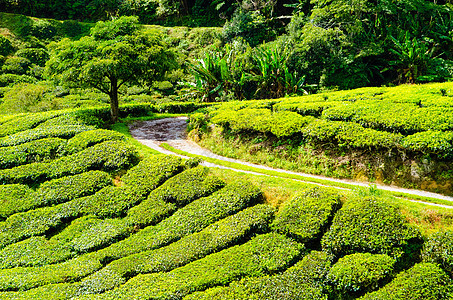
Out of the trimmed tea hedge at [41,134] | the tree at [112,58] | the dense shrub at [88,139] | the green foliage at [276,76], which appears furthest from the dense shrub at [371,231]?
the green foliage at [276,76]

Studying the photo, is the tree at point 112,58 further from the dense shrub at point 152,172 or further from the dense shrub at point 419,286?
the dense shrub at point 419,286

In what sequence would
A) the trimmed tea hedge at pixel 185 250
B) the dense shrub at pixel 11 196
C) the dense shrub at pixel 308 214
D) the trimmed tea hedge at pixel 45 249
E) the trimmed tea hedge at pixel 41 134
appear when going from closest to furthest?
the dense shrub at pixel 308 214
the trimmed tea hedge at pixel 185 250
the trimmed tea hedge at pixel 45 249
the dense shrub at pixel 11 196
the trimmed tea hedge at pixel 41 134

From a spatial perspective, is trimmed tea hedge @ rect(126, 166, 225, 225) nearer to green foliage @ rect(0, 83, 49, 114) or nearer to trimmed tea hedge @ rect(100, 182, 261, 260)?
trimmed tea hedge @ rect(100, 182, 261, 260)

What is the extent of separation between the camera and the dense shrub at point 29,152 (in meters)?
13.5

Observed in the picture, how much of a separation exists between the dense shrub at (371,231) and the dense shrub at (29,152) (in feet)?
38.0

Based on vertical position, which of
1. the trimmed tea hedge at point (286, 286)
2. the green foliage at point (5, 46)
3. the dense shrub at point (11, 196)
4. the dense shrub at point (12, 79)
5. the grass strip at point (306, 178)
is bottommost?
the trimmed tea hedge at point (286, 286)

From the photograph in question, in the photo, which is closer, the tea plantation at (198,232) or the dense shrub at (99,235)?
the tea plantation at (198,232)

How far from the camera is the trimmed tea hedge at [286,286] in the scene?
7.07 m

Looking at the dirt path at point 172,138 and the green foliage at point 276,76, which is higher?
the green foliage at point 276,76

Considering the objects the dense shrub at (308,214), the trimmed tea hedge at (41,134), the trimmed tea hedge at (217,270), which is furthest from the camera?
the trimmed tea hedge at (41,134)

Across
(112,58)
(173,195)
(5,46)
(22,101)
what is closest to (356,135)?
(173,195)

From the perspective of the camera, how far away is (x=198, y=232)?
29.7 ft

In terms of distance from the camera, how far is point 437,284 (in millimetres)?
6328

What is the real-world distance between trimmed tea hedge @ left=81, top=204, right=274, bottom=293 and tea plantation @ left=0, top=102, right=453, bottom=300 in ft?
0.10
